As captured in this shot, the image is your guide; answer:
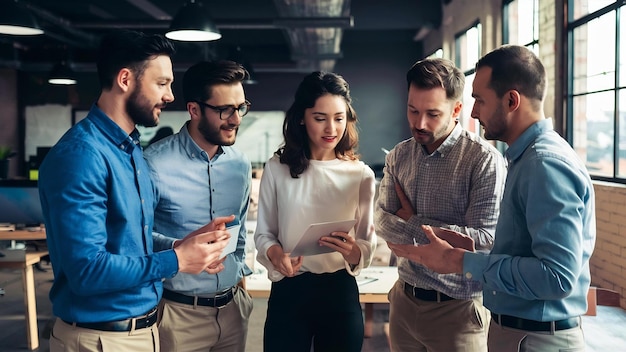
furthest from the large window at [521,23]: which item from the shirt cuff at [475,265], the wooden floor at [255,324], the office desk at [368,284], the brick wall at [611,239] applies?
the shirt cuff at [475,265]

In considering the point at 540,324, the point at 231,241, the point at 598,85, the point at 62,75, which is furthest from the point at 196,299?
the point at 62,75

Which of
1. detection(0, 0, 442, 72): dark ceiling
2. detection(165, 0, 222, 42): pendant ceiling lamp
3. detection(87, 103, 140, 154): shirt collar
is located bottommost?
detection(87, 103, 140, 154): shirt collar

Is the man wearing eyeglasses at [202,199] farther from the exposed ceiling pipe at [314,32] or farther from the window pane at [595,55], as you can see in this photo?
the exposed ceiling pipe at [314,32]

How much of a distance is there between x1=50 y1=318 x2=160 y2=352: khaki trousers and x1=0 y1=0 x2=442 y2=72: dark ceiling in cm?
499

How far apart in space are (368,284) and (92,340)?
76.9 inches

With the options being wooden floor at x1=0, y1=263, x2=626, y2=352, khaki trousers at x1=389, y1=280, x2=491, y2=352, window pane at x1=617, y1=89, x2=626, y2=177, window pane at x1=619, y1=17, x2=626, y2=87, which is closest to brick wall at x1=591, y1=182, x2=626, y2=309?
window pane at x1=617, y1=89, x2=626, y2=177

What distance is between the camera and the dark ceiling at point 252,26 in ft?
24.0

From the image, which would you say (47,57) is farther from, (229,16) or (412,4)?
(412,4)

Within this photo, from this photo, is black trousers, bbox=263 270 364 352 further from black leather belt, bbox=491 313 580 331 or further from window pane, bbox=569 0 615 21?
window pane, bbox=569 0 615 21

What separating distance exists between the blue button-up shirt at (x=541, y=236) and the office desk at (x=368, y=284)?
1.50 meters

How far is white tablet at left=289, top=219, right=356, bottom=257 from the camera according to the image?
179 cm

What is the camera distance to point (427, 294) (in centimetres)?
198

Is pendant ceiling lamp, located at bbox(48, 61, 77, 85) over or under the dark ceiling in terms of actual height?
under

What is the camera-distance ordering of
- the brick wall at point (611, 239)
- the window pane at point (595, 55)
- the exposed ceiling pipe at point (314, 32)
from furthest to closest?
the exposed ceiling pipe at point (314, 32)
the window pane at point (595, 55)
the brick wall at point (611, 239)
